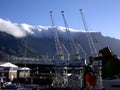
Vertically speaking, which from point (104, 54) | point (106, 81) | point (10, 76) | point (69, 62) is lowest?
point (106, 81)

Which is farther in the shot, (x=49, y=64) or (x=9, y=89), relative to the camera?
(x=49, y=64)

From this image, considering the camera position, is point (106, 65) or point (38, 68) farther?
point (38, 68)

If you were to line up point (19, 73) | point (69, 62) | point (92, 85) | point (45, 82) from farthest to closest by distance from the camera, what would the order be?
point (69, 62), point (19, 73), point (45, 82), point (92, 85)

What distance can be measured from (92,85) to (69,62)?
6225 inches

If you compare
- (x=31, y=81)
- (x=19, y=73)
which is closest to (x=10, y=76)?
(x=19, y=73)

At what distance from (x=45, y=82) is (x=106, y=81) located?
8179 cm

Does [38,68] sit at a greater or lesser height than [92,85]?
greater

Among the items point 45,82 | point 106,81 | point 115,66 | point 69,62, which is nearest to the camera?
point 106,81

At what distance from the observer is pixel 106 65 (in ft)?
71.2

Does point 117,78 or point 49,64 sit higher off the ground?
point 49,64

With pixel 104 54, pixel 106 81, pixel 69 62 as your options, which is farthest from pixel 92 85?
pixel 69 62

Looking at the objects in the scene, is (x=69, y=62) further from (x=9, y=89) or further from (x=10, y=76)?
(x=9, y=89)

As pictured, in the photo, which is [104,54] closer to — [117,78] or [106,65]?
[106,65]

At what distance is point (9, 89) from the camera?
62.0 m
